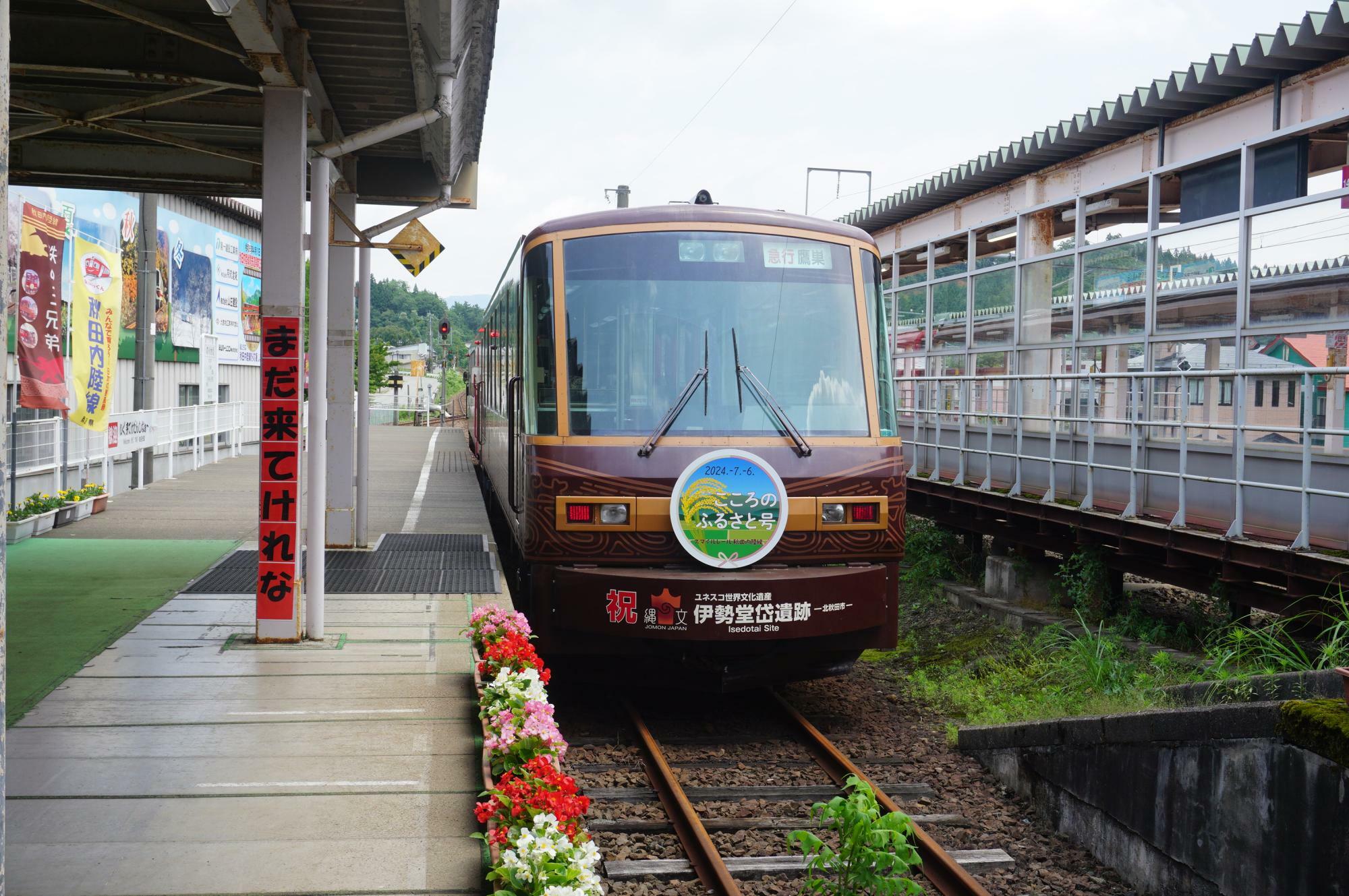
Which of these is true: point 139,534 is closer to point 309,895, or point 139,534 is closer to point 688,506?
point 688,506

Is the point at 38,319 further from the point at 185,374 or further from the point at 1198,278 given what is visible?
the point at 185,374

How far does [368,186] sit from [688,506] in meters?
6.94

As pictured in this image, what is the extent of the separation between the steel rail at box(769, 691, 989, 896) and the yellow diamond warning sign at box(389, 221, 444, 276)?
5.09 m

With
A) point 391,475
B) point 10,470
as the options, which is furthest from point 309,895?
point 391,475

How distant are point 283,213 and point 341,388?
3818 mm

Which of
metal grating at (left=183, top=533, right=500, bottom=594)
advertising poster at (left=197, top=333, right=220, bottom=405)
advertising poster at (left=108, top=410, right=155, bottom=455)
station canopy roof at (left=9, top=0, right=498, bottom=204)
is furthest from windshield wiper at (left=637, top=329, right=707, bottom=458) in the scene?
advertising poster at (left=197, top=333, right=220, bottom=405)

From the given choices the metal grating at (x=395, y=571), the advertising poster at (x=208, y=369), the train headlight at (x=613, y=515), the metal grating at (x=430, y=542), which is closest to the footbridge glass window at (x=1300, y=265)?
the train headlight at (x=613, y=515)

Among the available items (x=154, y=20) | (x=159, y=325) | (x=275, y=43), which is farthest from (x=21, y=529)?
(x=159, y=325)

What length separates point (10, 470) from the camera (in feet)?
44.1

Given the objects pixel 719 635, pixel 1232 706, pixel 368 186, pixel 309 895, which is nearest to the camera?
pixel 309 895

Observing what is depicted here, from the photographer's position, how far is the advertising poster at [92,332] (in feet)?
48.1

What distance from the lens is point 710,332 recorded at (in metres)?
7.21

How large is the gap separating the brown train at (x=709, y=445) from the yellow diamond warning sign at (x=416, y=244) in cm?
271

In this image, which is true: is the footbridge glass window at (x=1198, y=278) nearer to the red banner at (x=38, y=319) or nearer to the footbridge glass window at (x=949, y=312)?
the footbridge glass window at (x=949, y=312)
